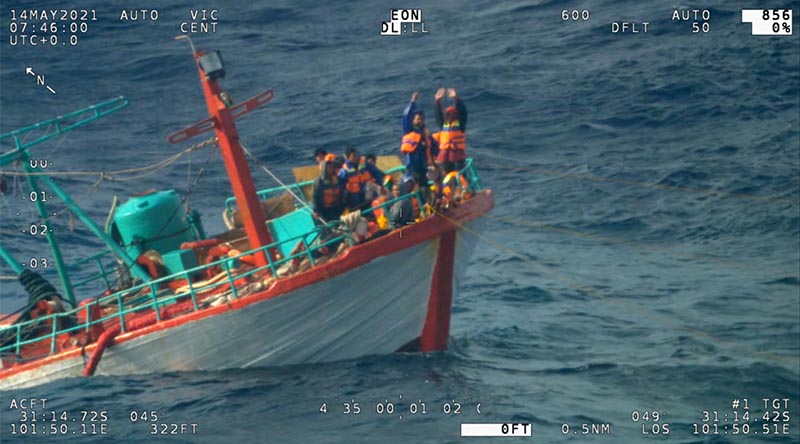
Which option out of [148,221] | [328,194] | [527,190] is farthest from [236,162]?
[527,190]

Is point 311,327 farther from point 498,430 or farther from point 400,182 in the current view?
point 498,430

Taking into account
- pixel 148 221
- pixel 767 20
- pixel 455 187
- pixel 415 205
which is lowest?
pixel 148 221

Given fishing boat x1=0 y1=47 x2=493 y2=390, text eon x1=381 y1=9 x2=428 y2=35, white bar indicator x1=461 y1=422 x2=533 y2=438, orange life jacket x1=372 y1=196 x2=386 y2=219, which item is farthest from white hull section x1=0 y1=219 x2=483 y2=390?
text eon x1=381 y1=9 x2=428 y2=35

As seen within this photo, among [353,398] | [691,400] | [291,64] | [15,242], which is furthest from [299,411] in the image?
[291,64]

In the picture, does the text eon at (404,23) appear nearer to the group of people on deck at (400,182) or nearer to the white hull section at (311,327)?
the group of people on deck at (400,182)

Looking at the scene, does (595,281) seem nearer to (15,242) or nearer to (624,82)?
(624,82)

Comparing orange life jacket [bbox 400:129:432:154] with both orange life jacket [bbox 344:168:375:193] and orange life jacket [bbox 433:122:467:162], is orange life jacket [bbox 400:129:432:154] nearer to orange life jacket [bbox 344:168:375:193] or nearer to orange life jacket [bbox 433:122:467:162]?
orange life jacket [bbox 344:168:375:193]

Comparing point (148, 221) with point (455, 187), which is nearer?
point (455, 187)

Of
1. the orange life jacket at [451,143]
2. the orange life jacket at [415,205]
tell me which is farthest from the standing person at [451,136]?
the orange life jacket at [415,205]
